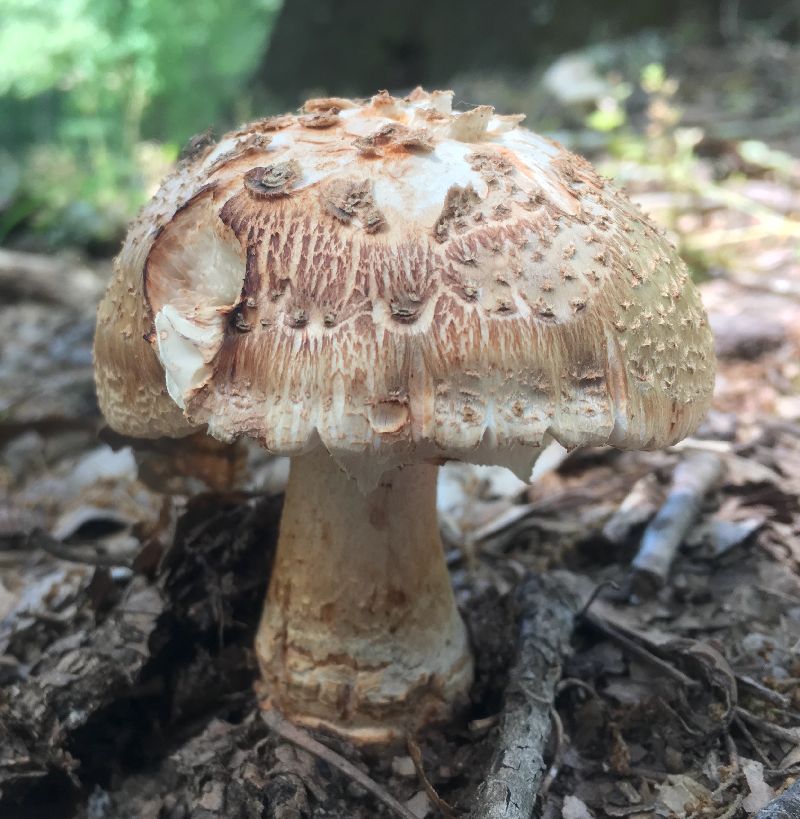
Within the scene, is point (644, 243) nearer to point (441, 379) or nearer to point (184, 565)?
point (441, 379)

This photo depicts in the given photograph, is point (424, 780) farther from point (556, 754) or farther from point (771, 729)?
point (771, 729)

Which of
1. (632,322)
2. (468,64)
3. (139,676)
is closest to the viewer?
(632,322)

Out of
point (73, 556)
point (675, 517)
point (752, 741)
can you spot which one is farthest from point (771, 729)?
point (73, 556)

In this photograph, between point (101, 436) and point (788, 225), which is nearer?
point (101, 436)

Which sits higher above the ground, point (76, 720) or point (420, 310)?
point (420, 310)

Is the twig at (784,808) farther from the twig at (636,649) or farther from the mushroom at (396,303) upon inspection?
the mushroom at (396,303)

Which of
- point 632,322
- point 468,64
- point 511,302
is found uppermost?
point 511,302

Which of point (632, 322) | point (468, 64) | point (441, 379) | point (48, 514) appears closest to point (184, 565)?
point (48, 514)
